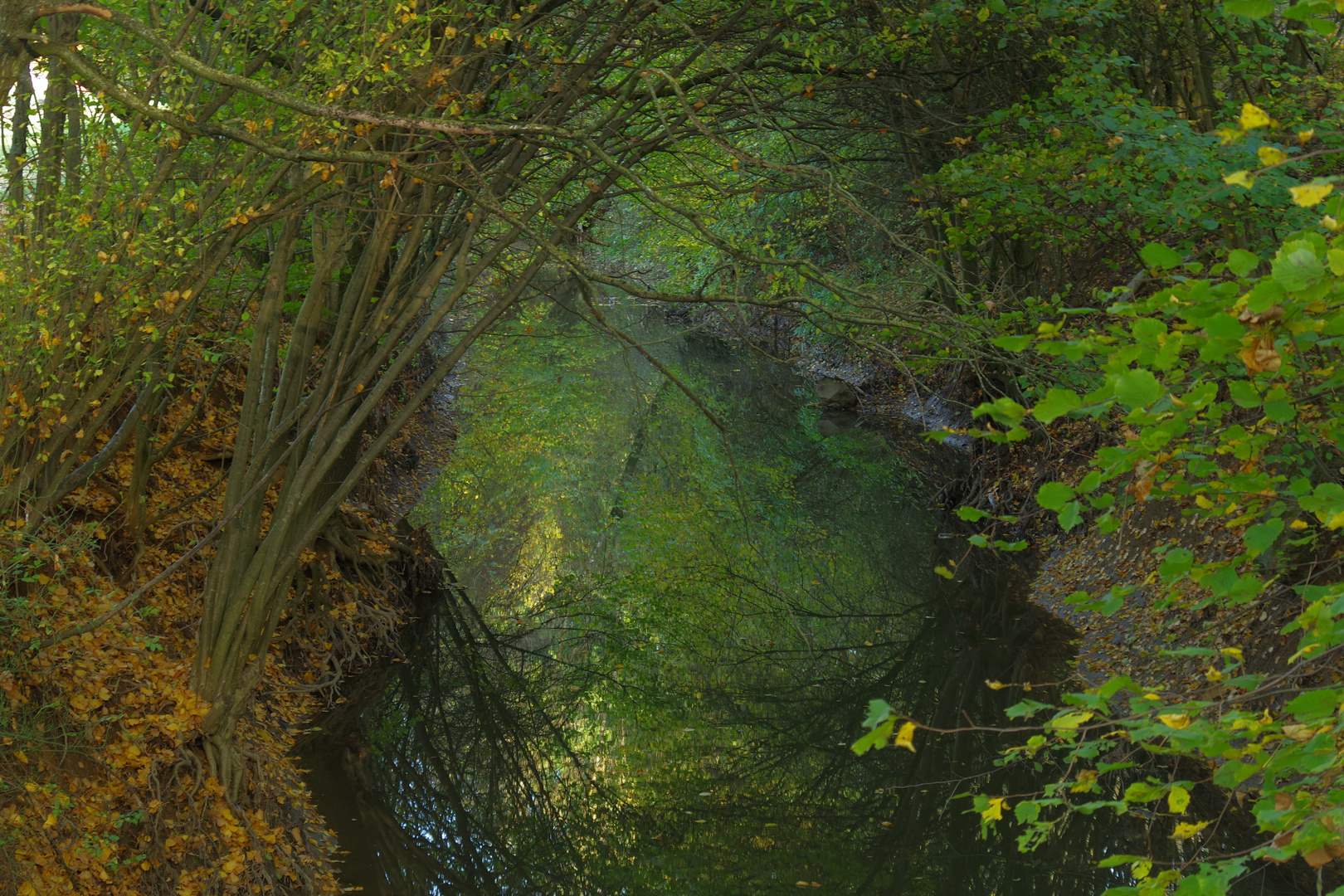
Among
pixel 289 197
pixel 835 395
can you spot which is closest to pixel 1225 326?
pixel 289 197

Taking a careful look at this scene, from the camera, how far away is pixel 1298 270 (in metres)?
2.33

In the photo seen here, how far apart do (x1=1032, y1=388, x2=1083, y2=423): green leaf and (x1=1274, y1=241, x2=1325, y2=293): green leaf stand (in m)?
0.53

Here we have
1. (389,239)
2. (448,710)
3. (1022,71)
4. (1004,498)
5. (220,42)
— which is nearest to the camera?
(220,42)

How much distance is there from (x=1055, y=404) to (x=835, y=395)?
2204 centimetres

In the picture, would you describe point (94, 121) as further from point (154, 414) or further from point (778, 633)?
point (778, 633)

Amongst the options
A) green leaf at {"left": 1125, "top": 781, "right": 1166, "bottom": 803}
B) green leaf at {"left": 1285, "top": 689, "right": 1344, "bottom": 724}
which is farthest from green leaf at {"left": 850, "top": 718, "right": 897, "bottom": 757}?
green leaf at {"left": 1125, "top": 781, "right": 1166, "bottom": 803}

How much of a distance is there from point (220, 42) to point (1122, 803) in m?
6.28

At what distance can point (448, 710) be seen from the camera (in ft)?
32.7

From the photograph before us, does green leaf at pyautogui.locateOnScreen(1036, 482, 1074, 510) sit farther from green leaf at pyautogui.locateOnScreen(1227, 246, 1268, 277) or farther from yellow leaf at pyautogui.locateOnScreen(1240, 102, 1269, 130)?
yellow leaf at pyautogui.locateOnScreen(1240, 102, 1269, 130)

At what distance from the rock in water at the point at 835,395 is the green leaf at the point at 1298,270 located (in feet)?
70.3

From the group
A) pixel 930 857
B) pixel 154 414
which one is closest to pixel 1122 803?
pixel 930 857

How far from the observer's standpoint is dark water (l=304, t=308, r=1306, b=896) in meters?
7.63

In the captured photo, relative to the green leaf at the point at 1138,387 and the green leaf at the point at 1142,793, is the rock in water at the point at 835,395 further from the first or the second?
the green leaf at the point at 1138,387

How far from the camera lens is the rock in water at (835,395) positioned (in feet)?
79.0
